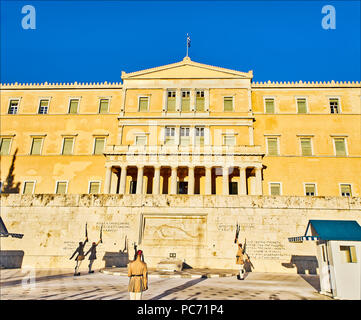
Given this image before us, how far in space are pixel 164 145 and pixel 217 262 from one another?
50.5 feet

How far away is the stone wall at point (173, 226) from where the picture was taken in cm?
1698

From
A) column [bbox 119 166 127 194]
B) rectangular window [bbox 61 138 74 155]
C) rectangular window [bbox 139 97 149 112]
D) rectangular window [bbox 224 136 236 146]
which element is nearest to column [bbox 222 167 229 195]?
rectangular window [bbox 224 136 236 146]

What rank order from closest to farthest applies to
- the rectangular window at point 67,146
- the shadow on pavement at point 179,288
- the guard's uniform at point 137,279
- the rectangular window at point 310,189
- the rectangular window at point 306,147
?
the guard's uniform at point 137,279 → the shadow on pavement at point 179,288 → the rectangular window at point 310,189 → the rectangular window at point 306,147 → the rectangular window at point 67,146

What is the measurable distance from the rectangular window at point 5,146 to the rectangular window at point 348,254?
114 feet

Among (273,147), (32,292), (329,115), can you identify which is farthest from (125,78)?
(32,292)

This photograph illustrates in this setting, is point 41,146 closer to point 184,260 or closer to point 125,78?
point 125,78

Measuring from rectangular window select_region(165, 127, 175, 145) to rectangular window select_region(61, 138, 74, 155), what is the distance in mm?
10980

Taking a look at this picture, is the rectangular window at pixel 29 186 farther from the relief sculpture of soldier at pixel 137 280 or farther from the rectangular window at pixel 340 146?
the rectangular window at pixel 340 146

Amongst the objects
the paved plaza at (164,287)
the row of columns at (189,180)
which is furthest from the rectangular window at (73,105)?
the paved plaza at (164,287)

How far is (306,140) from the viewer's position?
32.5 meters

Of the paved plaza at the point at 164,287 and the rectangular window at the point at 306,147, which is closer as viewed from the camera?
the paved plaza at the point at 164,287

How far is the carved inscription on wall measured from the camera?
1670cm

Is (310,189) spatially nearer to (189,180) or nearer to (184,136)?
(189,180)

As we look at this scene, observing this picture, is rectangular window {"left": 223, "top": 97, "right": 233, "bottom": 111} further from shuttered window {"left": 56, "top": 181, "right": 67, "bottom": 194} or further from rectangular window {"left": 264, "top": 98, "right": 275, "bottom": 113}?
shuttered window {"left": 56, "top": 181, "right": 67, "bottom": 194}
